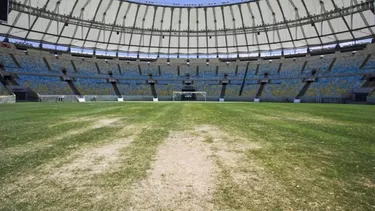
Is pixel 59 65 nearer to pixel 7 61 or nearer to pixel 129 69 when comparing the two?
pixel 7 61

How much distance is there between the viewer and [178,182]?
350 centimetres

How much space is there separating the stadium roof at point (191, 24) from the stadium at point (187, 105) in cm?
28

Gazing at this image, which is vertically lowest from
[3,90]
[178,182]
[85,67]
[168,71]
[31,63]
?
[178,182]

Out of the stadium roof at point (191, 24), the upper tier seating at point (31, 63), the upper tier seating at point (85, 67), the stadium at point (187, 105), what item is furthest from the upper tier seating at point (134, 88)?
the upper tier seating at point (31, 63)

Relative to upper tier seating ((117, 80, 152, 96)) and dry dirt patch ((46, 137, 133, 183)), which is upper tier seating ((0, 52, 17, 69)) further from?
dry dirt patch ((46, 137, 133, 183))

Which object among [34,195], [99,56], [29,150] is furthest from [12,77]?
[34,195]

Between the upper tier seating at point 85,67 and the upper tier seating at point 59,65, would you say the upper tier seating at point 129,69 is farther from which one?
the upper tier seating at point 59,65

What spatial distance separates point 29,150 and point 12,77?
4888cm

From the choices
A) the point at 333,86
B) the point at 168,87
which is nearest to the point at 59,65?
the point at 168,87

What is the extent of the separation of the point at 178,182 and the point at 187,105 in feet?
81.7

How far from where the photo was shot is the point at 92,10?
4284cm

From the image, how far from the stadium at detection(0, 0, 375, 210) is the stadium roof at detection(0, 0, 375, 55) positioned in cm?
28

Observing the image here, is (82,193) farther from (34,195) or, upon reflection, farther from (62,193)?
(34,195)

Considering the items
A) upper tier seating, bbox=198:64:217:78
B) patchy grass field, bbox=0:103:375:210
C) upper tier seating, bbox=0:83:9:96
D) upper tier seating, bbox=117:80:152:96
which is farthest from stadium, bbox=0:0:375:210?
upper tier seating, bbox=0:83:9:96
